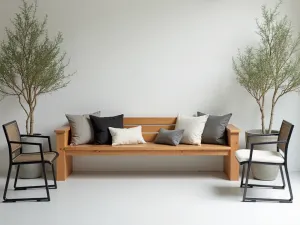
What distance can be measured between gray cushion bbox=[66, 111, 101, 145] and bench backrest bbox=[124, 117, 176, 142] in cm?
55

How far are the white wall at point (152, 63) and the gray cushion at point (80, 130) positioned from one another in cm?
39

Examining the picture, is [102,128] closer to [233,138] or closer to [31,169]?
[31,169]

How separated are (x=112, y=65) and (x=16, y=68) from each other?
50.4 inches

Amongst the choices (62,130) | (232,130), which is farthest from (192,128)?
(62,130)

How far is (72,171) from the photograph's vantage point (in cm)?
562

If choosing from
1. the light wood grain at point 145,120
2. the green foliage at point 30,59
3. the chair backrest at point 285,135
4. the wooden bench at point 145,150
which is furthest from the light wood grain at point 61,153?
the chair backrest at point 285,135

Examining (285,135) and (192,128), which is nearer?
(285,135)

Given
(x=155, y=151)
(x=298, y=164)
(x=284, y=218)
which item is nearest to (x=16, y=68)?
(x=155, y=151)

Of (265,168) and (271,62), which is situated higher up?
(271,62)

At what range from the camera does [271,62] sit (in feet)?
16.5

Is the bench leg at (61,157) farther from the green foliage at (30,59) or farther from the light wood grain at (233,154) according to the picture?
the light wood grain at (233,154)

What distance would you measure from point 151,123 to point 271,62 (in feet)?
5.83

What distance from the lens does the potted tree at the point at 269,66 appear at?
5.01 metres

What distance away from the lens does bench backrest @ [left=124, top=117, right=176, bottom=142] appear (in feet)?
18.1
